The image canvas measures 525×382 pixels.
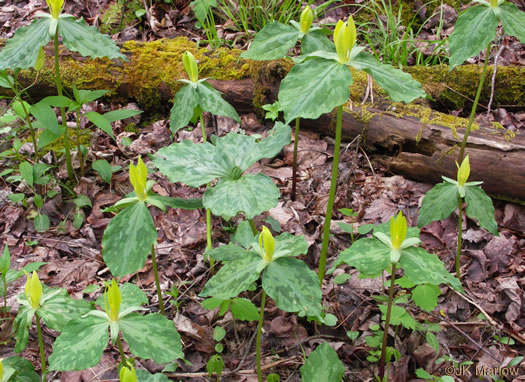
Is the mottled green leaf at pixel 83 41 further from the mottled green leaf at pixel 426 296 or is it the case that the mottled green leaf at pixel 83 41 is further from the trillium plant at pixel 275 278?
the mottled green leaf at pixel 426 296

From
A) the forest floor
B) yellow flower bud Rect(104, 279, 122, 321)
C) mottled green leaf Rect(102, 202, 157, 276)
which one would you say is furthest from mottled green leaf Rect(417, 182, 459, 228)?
yellow flower bud Rect(104, 279, 122, 321)

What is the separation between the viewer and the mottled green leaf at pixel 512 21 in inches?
79.1

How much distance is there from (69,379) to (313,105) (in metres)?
1.47

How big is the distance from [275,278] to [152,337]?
0.41 metres

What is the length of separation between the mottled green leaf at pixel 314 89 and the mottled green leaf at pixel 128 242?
2.00 feet

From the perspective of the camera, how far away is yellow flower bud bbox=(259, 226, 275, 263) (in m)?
1.51

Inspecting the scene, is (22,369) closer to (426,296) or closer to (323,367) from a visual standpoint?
(323,367)

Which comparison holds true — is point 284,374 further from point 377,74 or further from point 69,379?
point 377,74

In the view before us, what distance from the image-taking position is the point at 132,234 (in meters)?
1.60

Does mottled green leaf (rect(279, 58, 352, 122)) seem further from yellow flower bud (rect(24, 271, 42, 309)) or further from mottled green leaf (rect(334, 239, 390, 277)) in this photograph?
yellow flower bud (rect(24, 271, 42, 309))

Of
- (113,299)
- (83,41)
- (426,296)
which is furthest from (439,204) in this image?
(83,41)

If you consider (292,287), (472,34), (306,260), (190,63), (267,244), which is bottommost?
(306,260)

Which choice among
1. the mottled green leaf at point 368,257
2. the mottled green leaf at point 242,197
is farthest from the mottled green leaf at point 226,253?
the mottled green leaf at point 368,257

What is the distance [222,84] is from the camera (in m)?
3.27
